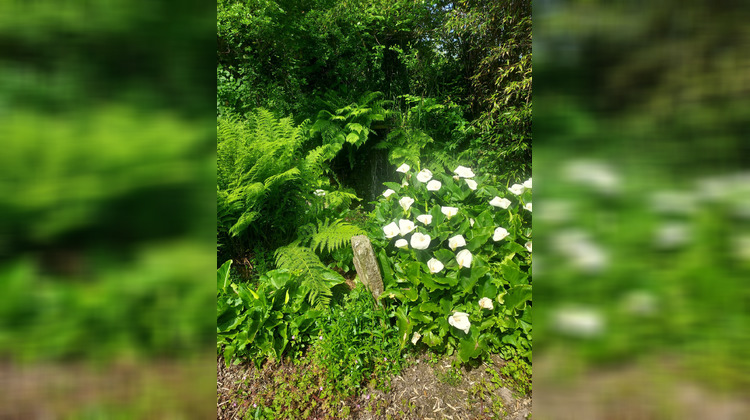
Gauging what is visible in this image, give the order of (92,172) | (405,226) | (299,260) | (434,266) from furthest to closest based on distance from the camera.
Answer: (299,260) → (405,226) → (434,266) → (92,172)

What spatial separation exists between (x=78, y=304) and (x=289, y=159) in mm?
2397

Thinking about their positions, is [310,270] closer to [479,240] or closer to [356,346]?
[356,346]

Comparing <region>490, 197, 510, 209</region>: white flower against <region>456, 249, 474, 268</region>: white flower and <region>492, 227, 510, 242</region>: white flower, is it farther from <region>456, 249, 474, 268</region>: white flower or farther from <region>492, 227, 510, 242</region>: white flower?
<region>456, 249, 474, 268</region>: white flower

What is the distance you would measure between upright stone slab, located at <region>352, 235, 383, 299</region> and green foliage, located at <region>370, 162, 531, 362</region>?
2.6 inches

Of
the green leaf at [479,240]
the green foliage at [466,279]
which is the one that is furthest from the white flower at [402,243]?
the green leaf at [479,240]

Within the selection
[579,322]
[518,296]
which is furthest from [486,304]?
[579,322]

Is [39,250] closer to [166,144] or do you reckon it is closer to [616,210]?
[166,144]

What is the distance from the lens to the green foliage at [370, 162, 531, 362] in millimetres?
1657

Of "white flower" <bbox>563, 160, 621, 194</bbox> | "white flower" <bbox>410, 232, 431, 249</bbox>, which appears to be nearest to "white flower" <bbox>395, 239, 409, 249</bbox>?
"white flower" <bbox>410, 232, 431, 249</bbox>

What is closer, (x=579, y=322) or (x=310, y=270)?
(x=579, y=322)

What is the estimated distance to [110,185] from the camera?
19.0 inches

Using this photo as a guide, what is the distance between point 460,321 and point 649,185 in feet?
4.75

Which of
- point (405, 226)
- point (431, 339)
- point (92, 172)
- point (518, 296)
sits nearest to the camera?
point (92, 172)

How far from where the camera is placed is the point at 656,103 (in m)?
0.32
